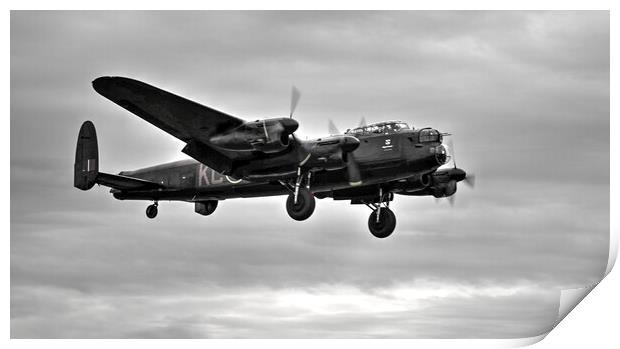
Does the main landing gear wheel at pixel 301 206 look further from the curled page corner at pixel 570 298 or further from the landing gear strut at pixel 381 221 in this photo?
the curled page corner at pixel 570 298

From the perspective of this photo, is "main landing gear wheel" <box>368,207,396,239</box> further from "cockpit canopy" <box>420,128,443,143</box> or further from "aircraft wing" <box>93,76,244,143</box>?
"aircraft wing" <box>93,76,244,143</box>

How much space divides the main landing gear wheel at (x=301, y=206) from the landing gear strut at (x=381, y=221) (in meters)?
3.37

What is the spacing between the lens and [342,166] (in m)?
21.4

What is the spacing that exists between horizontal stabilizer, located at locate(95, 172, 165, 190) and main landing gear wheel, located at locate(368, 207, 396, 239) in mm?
5520

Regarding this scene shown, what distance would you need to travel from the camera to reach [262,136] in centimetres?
2016

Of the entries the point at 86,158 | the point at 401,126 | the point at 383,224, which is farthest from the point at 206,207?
the point at 401,126

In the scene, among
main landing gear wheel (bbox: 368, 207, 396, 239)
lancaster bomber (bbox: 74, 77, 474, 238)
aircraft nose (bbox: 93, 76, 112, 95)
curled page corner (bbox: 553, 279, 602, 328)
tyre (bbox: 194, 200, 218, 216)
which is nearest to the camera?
curled page corner (bbox: 553, 279, 602, 328)

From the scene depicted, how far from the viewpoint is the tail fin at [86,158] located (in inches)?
888

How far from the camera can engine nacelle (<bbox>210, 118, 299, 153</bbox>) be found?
789 inches

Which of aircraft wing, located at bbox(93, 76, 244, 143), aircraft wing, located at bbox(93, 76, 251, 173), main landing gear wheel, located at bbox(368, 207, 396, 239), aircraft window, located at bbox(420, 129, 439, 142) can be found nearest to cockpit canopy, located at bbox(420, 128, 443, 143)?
aircraft window, located at bbox(420, 129, 439, 142)

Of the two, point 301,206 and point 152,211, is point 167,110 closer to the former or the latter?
→ point 301,206
